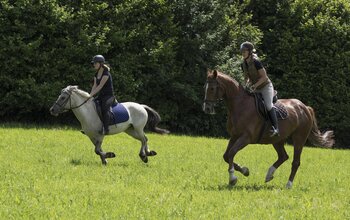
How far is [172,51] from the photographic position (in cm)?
→ 3047

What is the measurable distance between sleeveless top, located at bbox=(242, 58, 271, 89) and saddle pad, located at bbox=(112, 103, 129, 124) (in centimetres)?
444

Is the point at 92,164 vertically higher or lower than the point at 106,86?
lower

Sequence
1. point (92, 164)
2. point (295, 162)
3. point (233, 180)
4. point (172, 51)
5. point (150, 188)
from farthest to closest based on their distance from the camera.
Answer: point (172, 51)
point (92, 164)
point (295, 162)
point (233, 180)
point (150, 188)

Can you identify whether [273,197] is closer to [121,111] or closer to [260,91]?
[260,91]

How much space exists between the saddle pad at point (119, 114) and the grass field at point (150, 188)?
121cm

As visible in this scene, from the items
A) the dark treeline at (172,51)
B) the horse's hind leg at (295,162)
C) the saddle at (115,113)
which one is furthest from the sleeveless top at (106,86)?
the dark treeline at (172,51)

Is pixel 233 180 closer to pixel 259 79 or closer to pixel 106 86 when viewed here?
pixel 259 79

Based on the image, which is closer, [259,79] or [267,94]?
[259,79]

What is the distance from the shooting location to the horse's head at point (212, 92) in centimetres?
1139

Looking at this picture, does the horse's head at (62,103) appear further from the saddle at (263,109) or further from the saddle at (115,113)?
the saddle at (263,109)

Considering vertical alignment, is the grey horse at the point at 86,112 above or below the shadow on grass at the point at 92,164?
above

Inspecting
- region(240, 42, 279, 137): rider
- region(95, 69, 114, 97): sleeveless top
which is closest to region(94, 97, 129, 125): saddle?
region(95, 69, 114, 97): sleeveless top

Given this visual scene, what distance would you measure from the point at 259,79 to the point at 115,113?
4.78m

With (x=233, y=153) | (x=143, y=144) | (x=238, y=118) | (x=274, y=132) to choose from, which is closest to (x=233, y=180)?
(x=233, y=153)
